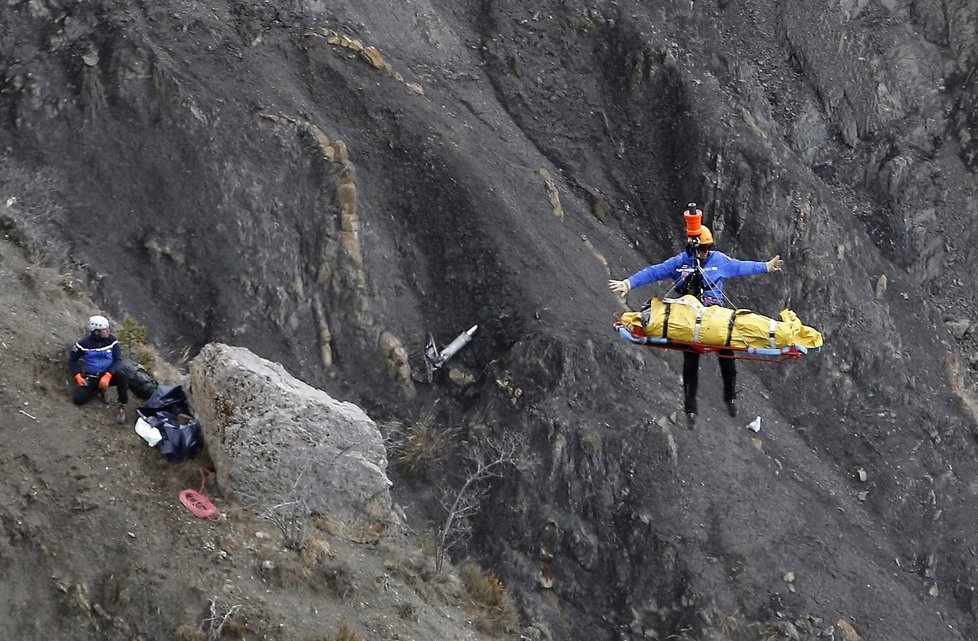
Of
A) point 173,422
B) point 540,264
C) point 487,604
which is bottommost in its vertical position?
point 487,604

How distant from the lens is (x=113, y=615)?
43.1 feet

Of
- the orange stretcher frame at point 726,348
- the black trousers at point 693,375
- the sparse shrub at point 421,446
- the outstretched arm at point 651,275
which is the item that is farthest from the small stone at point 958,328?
the outstretched arm at point 651,275

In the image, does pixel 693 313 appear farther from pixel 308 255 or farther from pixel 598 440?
pixel 308 255

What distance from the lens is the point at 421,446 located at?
23547 mm

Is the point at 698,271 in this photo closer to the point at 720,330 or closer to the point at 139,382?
the point at 720,330

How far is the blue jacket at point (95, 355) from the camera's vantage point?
1495 centimetres

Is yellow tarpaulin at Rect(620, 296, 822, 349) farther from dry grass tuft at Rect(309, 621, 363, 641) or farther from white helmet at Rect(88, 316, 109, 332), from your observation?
white helmet at Rect(88, 316, 109, 332)

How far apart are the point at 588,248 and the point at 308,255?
6.94m

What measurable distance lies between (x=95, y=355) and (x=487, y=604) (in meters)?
7.57

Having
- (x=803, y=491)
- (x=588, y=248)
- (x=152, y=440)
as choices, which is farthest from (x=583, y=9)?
(x=152, y=440)

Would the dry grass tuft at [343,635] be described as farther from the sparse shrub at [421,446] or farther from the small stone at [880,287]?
the small stone at [880,287]

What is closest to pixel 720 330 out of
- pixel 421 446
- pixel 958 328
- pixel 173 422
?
pixel 173 422

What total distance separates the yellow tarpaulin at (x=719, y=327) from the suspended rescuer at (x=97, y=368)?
277 inches

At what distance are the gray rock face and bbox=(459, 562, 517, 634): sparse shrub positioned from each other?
Answer: 313 centimetres
